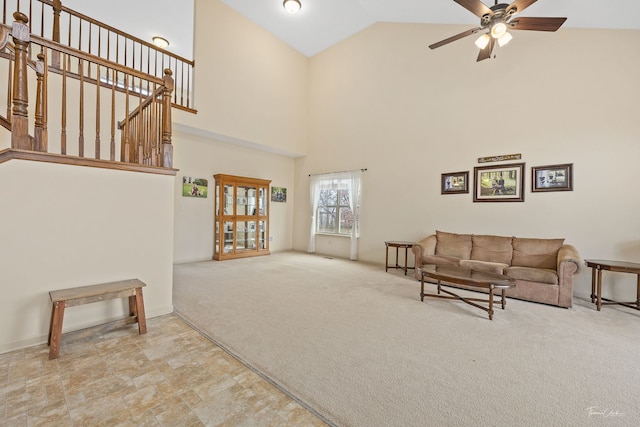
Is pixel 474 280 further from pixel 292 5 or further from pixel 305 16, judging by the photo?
pixel 305 16

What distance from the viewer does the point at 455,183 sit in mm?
4840

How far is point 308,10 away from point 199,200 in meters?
4.64

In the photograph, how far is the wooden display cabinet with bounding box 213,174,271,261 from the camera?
5.90 m

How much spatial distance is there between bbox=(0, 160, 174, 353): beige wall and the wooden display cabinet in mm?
3168

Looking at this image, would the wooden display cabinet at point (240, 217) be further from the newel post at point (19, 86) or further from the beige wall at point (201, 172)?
the newel post at point (19, 86)

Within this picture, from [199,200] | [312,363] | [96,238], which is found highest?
[199,200]

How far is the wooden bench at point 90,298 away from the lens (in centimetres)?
195

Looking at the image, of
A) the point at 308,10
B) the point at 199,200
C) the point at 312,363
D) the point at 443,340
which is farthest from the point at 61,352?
the point at 308,10

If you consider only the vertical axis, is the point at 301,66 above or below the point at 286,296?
above

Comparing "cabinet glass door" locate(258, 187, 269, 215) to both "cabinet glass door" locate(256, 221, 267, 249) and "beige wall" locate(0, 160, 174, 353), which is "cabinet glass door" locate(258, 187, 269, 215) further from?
"beige wall" locate(0, 160, 174, 353)

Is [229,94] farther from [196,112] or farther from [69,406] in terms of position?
[69,406]

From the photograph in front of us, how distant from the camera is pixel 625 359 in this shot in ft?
6.88

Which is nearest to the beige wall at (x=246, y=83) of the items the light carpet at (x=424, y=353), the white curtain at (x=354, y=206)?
the white curtain at (x=354, y=206)

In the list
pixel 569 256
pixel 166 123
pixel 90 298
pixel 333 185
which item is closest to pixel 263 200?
pixel 333 185
